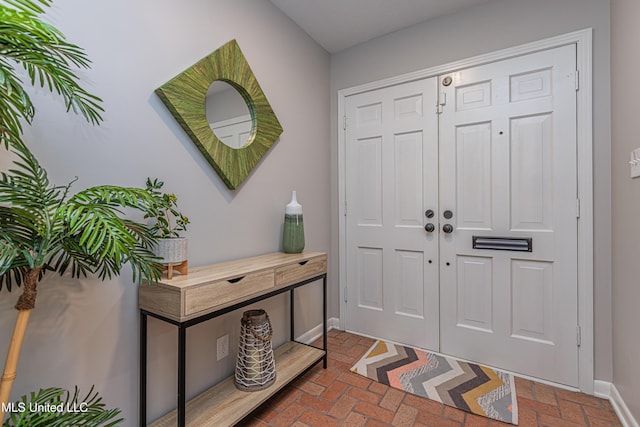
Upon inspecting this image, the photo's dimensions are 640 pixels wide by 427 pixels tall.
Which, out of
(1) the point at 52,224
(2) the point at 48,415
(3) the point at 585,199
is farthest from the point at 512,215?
A: (2) the point at 48,415

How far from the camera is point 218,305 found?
4.39ft

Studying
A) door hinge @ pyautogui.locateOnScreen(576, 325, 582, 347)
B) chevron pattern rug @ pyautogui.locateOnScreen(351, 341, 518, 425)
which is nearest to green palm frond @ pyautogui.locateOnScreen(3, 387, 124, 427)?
chevron pattern rug @ pyautogui.locateOnScreen(351, 341, 518, 425)

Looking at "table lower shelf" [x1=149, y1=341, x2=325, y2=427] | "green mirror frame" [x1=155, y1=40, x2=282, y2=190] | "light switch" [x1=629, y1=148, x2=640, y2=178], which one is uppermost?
"green mirror frame" [x1=155, y1=40, x2=282, y2=190]

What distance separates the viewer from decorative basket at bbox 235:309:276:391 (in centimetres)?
168

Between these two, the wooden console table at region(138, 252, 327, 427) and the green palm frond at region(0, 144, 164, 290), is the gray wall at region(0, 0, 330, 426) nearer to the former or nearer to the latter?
the wooden console table at region(138, 252, 327, 427)

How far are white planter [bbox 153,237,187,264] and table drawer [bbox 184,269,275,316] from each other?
20 centimetres

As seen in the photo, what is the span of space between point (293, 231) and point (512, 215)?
1.50m

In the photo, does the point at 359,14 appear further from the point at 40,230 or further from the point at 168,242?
the point at 40,230

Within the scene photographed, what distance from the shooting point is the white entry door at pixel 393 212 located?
7.66 feet

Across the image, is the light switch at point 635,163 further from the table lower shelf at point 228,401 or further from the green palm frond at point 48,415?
the green palm frond at point 48,415

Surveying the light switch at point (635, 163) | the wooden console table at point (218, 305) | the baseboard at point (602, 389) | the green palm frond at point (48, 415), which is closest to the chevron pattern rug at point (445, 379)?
the baseboard at point (602, 389)

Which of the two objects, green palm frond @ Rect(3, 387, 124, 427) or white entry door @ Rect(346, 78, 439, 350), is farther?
white entry door @ Rect(346, 78, 439, 350)

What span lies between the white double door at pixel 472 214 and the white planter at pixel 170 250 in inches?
63.6

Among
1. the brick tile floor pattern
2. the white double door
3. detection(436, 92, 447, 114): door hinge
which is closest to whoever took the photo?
the brick tile floor pattern
